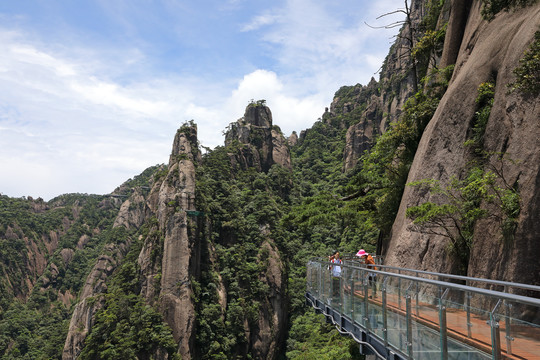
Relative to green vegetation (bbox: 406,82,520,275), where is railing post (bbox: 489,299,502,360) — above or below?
below

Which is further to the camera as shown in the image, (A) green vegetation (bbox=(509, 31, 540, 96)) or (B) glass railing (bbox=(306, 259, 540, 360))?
(A) green vegetation (bbox=(509, 31, 540, 96))

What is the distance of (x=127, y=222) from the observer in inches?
3474

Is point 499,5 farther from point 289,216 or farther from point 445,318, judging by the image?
point 289,216

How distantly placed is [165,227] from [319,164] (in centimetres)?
5230

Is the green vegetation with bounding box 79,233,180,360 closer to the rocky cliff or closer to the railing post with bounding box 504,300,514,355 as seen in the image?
the rocky cliff

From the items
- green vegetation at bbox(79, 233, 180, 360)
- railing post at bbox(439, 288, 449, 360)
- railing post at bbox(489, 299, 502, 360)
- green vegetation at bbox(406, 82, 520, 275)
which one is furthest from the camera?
green vegetation at bbox(79, 233, 180, 360)

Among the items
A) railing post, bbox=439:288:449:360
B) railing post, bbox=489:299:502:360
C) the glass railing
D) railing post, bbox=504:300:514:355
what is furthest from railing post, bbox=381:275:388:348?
railing post, bbox=504:300:514:355

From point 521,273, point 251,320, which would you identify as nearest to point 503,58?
point 521,273

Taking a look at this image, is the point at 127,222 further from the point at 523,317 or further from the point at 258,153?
the point at 523,317

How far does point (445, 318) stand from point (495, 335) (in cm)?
93

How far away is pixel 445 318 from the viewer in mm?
5254

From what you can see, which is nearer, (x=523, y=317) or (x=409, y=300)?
(x=523, y=317)

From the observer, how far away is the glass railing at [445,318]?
411 centimetres

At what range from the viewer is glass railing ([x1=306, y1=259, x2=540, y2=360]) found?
411cm
